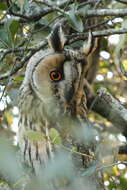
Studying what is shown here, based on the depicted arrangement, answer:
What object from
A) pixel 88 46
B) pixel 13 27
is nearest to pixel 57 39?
pixel 88 46

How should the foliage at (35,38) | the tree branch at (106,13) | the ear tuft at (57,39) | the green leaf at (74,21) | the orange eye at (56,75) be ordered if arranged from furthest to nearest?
the orange eye at (56,75)
the ear tuft at (57,39)
the tree branch at (106,13)
the green leaf at (74,21)
the foliage at (35,38)

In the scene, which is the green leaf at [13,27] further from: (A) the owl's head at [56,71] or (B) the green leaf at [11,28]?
(A) the owl's head at [56,71]

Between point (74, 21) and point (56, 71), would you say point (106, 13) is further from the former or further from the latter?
point (56, 71)

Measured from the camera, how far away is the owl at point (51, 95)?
301cm

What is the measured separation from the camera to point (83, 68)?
9.93 feet

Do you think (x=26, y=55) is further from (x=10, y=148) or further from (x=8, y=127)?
(x=8, y=127)

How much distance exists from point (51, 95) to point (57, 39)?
41cm

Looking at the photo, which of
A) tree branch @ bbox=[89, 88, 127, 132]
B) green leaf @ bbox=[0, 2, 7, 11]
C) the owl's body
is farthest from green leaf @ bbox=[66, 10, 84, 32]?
green leaf @ bbox=[0, 2, 7, 11]

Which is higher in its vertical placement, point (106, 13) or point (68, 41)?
point (106, 13)

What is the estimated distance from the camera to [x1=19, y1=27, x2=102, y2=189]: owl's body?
302 centimetres

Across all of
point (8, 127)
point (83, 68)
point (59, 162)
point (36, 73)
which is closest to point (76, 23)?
point (83, 68)

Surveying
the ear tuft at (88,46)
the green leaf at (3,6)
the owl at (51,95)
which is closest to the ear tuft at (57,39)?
the owl at (51,95)

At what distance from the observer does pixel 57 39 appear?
3.02 metres

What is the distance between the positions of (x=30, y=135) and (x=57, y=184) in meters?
0.97
